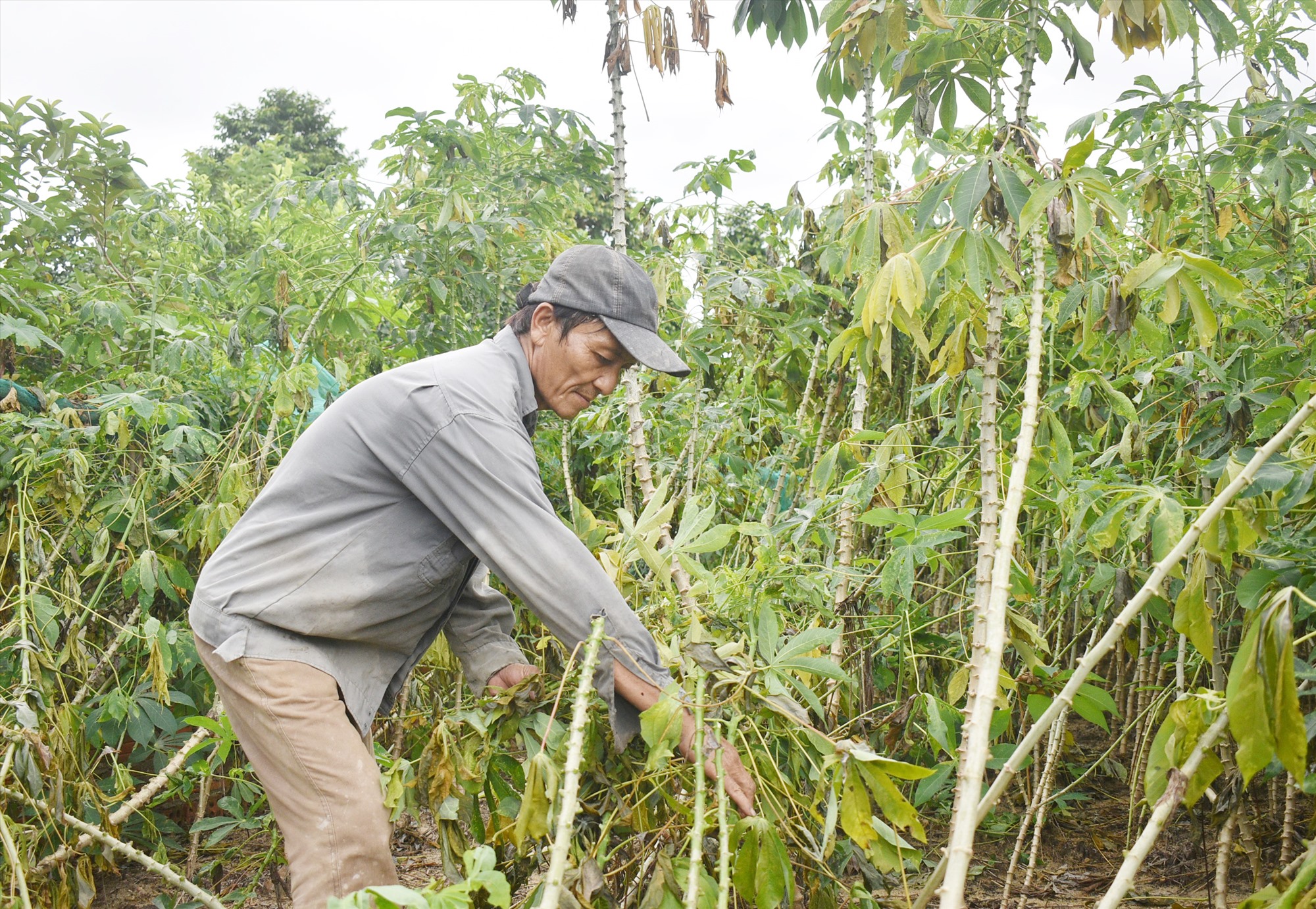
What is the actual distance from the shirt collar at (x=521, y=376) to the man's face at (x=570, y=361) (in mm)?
25

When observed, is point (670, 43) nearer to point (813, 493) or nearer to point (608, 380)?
point (608, 380)

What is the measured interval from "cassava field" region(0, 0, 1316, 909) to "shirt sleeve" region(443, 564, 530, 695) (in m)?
0.08

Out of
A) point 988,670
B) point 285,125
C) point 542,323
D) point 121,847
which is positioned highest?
point 285,125

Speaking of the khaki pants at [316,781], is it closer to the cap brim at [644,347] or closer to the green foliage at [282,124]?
the cap brim at [644,347]

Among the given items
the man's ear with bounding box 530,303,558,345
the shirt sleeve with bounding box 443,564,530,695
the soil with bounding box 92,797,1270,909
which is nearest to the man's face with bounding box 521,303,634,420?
the man's ear with bounding box 530,303,558,345

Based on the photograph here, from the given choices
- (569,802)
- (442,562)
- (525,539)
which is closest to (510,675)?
(442,562)

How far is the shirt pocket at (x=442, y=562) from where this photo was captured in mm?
1778

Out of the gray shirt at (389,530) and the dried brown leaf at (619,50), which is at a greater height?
the dried brown leaf at (619,50)

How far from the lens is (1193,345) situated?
236cm

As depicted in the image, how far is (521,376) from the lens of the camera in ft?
6.25

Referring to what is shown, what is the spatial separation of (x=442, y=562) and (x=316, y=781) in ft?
1.42

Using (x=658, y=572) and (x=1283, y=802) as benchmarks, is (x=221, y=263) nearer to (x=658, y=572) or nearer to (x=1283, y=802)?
(x=658, y=572)

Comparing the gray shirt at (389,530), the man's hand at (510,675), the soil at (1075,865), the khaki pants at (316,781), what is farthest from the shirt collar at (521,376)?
the soil at (1075,865)

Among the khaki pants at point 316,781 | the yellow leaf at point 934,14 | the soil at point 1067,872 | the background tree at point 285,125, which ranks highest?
the background tree at point 285,125
